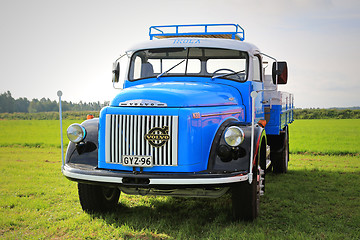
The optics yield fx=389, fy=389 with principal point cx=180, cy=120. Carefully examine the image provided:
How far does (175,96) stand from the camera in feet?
16.7

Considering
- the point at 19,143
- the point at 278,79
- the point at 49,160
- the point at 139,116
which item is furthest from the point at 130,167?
the point at 19,143

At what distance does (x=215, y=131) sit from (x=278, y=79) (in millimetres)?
2683

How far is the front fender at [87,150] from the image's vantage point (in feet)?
17.9

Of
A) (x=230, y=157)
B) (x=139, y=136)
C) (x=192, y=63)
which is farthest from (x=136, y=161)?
(x=192, y=63)

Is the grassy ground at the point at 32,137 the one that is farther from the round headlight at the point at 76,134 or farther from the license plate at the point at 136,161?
the license plate at the point at 136,161

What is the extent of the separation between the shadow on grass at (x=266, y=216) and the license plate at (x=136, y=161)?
38.5 inches

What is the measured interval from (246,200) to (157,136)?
155 cm

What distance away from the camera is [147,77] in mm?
6512

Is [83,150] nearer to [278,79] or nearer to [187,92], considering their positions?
[187,92]

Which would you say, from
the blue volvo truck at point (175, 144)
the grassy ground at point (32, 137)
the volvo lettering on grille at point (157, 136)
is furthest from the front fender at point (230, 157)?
the grassy ground at point (32, 137)

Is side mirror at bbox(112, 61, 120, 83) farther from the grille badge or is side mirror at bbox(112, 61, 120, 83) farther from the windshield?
the grille badge

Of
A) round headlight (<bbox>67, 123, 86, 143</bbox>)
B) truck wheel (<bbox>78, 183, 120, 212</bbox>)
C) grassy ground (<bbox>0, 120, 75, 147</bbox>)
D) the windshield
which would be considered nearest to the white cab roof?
the windshield

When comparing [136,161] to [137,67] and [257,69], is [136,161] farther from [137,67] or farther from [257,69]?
[257,69]

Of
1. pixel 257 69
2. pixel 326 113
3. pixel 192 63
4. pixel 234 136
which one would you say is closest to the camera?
pixel 234 136
